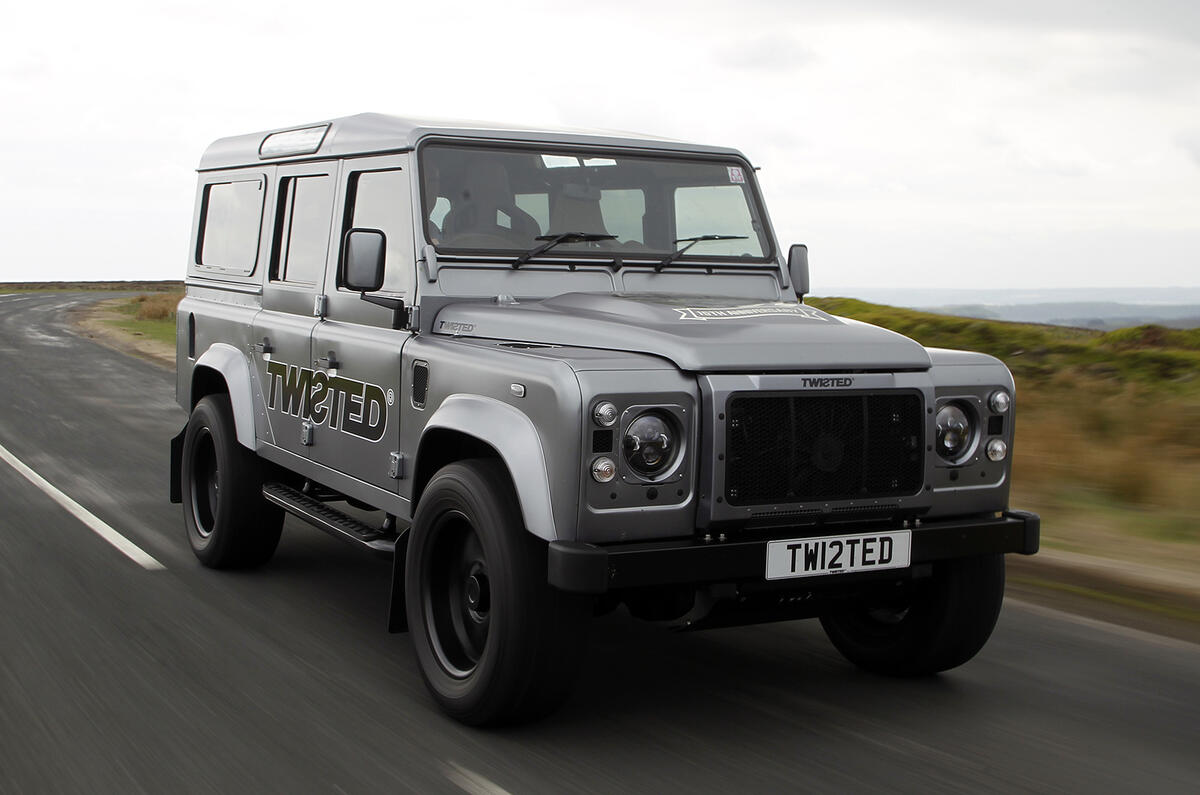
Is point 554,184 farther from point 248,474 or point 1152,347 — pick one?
point 1152,347

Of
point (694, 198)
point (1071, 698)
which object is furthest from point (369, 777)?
point (694, 198)

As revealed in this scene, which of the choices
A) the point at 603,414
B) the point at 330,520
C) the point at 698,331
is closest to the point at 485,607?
the point at 603,414

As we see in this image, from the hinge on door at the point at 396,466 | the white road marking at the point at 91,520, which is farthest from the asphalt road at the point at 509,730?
the hinge on door at the point at 396,466

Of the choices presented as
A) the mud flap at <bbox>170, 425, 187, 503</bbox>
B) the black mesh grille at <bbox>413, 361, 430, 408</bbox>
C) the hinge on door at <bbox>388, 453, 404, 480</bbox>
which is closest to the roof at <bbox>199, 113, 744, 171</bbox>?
the black mesh grille at <bbox>413, 361, 430, 408</bbox>

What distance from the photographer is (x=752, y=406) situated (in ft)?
12.9

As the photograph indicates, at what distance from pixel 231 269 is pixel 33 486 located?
3.06 metres

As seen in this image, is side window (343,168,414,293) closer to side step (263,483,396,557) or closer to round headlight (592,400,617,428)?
side step (263,483,396,557)

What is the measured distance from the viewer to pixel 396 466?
4.86 meters

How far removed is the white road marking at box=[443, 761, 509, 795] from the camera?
3.65 metres

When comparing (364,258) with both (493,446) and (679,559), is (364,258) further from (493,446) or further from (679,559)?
(679,559)

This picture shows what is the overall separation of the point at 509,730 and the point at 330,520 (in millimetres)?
1649

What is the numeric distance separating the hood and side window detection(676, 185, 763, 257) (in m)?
0.65

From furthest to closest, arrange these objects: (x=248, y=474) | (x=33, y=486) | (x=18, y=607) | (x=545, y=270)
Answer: (x=33, y=486) < (x=248, y=474) < (x=18, y=607) < (x=545, y=270)

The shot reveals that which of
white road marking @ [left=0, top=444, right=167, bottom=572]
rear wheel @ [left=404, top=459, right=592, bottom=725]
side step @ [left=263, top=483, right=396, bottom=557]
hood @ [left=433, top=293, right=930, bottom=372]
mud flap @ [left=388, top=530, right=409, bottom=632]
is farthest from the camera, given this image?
white road marking @ [left=0, top=444, right=167, bottom=572]
